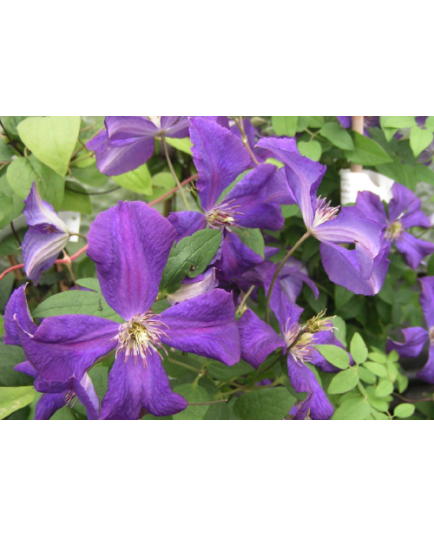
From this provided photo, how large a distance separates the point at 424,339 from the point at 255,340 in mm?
690

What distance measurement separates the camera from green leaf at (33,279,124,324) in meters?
0.46

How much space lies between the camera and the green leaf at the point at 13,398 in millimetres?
539

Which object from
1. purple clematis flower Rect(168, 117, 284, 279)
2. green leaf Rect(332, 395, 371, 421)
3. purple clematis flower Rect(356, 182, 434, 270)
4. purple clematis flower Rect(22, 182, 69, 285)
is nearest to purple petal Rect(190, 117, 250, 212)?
purple clematis flower Rect(168, 117, 284, 279)

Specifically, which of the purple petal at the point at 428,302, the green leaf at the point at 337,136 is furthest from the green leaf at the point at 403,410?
the green leaf at the point at 337,136

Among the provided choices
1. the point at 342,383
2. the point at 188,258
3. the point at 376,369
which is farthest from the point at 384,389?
the point at 188,258

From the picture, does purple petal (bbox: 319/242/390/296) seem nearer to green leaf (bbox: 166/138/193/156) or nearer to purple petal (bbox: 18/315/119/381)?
purple petal (bbox: 18/315/119/381)

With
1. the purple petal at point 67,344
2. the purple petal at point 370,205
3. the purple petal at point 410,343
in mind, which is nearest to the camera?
the purple petal at point 67,344

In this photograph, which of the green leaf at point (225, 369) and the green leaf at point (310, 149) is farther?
the green leaf at point (310, 149)

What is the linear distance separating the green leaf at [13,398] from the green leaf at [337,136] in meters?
0.74

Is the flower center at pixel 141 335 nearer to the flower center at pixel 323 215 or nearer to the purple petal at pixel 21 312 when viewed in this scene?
the purple petal at pixel 21 312

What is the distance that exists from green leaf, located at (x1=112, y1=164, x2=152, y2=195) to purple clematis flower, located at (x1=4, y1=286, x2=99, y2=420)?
0.41 metres

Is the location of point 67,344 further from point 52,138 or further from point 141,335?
point 52,138

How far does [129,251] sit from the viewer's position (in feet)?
1.31

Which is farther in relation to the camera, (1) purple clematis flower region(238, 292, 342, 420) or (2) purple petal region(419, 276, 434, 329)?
(2) purple petal region(419, 276, 434, 329)
